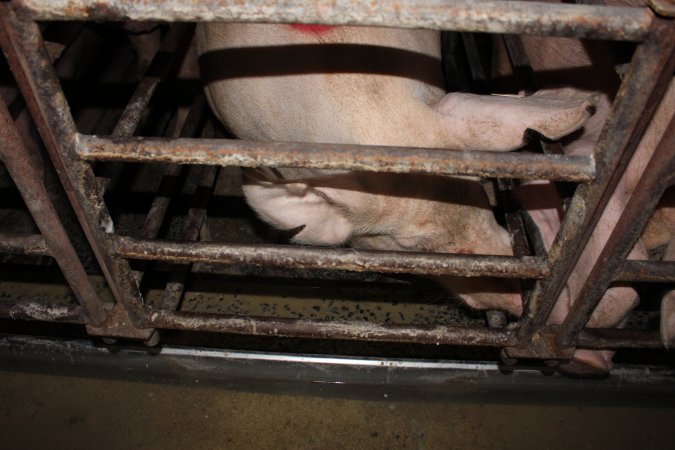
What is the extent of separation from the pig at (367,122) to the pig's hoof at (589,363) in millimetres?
225

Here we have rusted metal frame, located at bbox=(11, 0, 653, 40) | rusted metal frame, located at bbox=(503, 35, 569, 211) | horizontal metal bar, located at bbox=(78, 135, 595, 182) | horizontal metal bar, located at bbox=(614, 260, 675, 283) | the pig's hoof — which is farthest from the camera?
rusted metal frame, located at bbox=(503, 35, 569, 211)

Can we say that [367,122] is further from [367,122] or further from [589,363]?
[589,363]

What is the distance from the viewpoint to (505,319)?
75.5 inches

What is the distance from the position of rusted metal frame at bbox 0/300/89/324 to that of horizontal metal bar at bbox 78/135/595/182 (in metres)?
0.72

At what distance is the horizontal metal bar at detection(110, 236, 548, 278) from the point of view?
1.36 meters

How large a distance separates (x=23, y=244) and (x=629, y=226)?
1.50 meters

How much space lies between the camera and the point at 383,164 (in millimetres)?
1104

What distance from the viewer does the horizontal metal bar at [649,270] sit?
1.33m

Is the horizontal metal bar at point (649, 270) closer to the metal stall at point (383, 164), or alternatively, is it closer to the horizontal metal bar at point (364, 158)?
the metal stall at point (383, 164)

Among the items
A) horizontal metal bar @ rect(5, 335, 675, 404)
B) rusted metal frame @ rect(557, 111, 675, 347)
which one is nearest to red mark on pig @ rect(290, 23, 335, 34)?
rusted metal frame @ rect(557, 111, 675, 347)

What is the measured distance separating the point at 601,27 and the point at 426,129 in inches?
26.4

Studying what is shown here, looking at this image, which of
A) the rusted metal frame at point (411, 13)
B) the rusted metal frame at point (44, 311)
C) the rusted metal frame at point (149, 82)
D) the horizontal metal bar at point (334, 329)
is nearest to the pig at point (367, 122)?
the rusted metal frame at point (149, 82)

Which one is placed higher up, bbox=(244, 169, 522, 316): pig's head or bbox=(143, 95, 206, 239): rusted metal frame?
bbox=(244, 169, 522, 316): pig's head

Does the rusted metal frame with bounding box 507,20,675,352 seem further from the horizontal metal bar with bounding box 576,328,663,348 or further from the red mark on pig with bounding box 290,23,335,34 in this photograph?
the red mark on pig with bounding box 290,23,335,34
